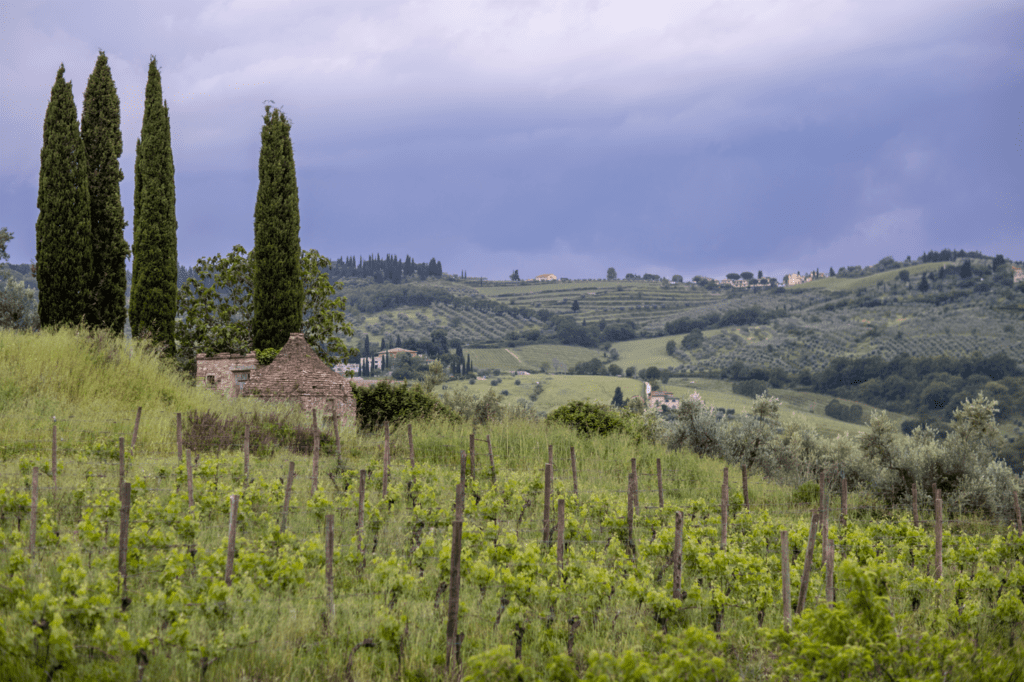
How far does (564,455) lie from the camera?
20781 millimetres

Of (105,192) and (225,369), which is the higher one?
(105,192)

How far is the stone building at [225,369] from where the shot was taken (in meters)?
27.3

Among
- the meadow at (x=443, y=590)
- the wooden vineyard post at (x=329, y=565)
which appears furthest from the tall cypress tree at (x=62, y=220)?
the wooden vineyard post at (x=329, y=565)

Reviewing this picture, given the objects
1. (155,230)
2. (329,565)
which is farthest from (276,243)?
(329,565)

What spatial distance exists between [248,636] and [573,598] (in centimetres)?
363

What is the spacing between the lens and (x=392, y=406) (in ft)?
84.6

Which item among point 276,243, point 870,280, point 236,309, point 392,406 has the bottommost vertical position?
point 392,406

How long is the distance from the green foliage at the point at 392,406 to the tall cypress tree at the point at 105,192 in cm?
1020

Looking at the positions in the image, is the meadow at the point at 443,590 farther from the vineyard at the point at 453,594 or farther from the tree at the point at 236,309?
the tree at the point at 236,309

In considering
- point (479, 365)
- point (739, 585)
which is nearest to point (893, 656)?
point (739, 585)

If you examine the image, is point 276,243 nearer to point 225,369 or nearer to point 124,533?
point 225,369

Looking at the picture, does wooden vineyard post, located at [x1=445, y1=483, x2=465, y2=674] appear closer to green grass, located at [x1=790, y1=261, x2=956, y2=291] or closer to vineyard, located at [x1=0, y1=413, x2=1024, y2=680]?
vineyard, located at [x1=0, y1=413, x2=1024, y2=680]

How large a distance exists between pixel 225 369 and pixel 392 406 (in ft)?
23.1

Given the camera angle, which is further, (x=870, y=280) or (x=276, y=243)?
(x=870, y=280)
